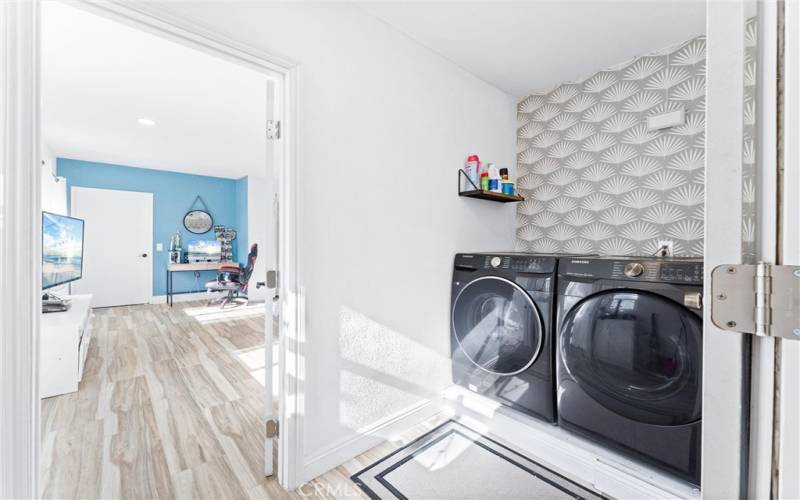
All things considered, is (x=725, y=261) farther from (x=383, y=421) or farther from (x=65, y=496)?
(x=65, y=496)

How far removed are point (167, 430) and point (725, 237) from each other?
250 cm

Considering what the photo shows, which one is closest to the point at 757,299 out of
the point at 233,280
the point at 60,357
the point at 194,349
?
the point at 60,357

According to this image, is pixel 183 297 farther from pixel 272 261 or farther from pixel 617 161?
pixel 617 161

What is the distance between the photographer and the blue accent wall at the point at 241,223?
235 inches

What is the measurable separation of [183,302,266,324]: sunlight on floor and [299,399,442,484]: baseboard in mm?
3374

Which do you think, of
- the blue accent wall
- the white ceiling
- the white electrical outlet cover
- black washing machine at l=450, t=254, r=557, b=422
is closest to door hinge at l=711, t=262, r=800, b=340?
black washing machine at l=450, t=254, r=557, b=422

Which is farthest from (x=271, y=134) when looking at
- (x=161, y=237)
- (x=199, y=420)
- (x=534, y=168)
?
(x=161, y=237)

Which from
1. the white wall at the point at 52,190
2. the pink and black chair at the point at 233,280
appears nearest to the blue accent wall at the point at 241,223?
the pink and black chair at the point at 233,280

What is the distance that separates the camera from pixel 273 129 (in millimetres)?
1452

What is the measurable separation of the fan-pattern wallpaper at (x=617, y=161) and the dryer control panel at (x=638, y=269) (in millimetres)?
722

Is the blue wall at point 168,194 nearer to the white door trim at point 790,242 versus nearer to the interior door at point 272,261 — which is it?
the interior door at point 272,261

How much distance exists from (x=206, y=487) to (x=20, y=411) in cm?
83

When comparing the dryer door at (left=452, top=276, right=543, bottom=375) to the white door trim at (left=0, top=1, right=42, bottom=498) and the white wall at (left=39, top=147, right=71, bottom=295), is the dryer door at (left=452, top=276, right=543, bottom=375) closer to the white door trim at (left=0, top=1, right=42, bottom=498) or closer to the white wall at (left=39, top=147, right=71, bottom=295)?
the white door trim at (left=0, top=1, right=42, bottom=498)

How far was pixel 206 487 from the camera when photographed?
4.69ft
